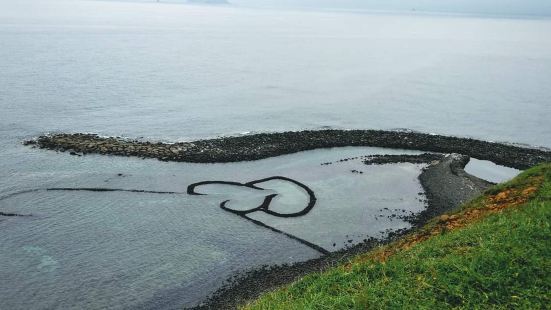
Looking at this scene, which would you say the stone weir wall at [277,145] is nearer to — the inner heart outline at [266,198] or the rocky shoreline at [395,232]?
the rocky shoreline at [395,232]

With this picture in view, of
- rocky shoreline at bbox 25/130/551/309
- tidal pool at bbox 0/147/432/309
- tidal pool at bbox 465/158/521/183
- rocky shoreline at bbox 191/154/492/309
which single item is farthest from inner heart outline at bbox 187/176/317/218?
tidal pool at bbox 465/158/521/183

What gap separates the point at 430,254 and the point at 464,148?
45463mm

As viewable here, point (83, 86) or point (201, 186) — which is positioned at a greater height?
point (83, 86)

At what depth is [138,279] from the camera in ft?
100

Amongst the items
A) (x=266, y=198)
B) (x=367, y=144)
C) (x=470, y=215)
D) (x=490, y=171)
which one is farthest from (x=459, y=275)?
(x=367, y=144)

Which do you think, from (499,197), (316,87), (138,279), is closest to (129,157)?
(138,279)

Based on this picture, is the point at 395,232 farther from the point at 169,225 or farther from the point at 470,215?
the point at 169,225

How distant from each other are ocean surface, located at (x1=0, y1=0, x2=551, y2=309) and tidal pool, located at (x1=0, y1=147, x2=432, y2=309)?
0.51 ft

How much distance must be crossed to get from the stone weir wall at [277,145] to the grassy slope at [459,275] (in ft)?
113

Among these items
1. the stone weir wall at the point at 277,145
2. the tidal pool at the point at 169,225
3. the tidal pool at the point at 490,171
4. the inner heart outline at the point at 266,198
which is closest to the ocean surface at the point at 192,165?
the tidal pool at the point at 169,225

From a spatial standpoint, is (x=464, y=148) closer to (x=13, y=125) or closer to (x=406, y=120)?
(x=406, y=120)

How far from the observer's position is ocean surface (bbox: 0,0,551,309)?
32156 mm

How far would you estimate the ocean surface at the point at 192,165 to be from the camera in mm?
32156

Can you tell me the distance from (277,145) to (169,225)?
25005 mm
